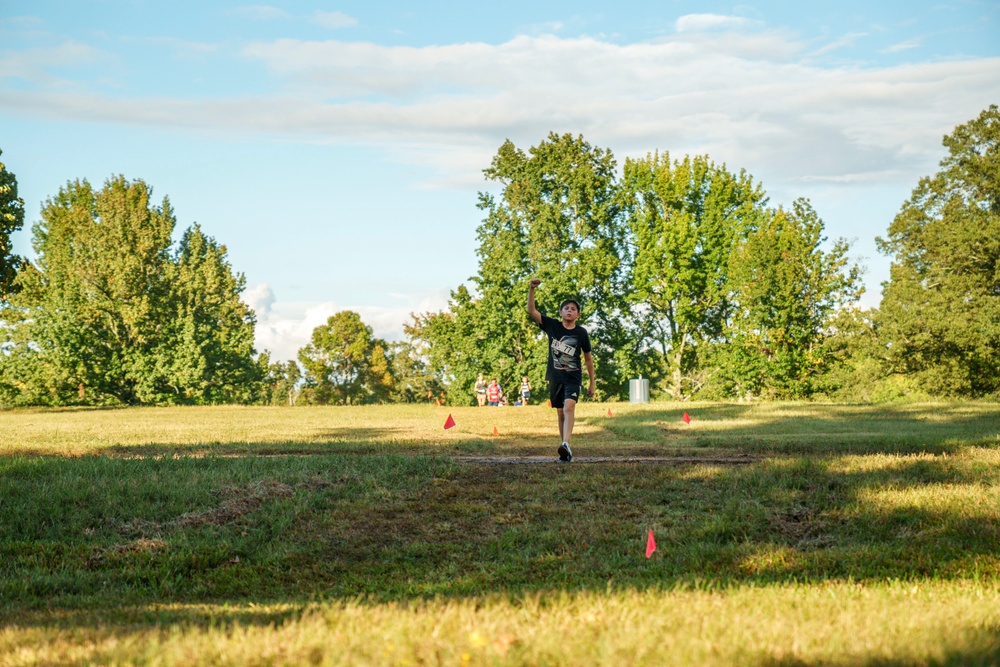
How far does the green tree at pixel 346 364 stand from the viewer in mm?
84312

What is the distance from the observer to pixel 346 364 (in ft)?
287

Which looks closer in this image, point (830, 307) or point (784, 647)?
point (784, 647)

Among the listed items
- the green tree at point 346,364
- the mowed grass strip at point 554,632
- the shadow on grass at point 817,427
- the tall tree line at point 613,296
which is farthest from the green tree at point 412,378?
the mowed grass strip at point 554,632

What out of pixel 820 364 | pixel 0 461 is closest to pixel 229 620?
pixel 0 461

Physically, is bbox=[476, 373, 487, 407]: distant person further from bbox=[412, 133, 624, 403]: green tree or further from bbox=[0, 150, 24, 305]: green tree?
bbox=[0, 150, 24, 305]: green tree

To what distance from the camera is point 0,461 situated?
13.1 metres

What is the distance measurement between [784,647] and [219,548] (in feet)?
21.5

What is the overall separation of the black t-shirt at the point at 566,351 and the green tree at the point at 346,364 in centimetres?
7054

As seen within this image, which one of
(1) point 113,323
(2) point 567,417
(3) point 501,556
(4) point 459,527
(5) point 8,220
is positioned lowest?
(3) point 501,556

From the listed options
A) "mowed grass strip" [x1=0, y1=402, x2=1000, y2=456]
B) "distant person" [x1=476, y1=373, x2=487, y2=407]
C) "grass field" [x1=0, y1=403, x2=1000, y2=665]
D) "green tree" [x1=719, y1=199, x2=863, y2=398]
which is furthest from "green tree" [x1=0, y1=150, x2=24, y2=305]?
"green tree" [x1=719, y1=199, x2=863, y2=398]

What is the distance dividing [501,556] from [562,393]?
486cm

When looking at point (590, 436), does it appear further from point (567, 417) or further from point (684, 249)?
point (684, 249)

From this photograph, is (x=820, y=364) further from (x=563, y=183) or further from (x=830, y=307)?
(x=563, y=183)

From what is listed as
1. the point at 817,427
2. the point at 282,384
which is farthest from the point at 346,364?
the point at 817,427
